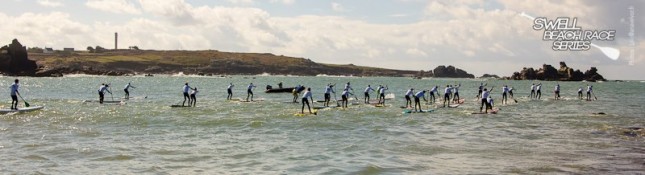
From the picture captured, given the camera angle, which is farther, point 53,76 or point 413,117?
point 53,76

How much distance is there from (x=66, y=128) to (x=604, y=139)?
2780cm

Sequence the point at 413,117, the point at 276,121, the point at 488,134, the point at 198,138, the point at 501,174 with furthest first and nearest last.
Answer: the point at 413,117
the point at 276,121
the point at 488,134
the point at 198,138
the point at 501,174

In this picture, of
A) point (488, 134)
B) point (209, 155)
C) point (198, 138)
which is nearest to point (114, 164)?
point (209, 155)

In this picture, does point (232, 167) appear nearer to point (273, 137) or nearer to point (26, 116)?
point (273, 137)

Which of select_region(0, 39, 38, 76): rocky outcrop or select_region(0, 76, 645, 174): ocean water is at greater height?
select_region(0, 39, 38, 76): rocky outcrop

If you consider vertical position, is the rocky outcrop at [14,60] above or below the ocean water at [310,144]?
above

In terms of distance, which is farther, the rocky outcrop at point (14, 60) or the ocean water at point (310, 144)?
→ the rocky outcrop at point (14, 60)

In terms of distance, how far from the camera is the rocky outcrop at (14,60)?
14012cm

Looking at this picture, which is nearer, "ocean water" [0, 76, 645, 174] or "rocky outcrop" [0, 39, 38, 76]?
"ocean water" [0, 76, 645, 174]

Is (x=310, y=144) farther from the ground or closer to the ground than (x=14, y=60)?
closer to the ground

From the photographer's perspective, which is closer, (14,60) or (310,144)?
(310,144)

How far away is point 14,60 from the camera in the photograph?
142 meters

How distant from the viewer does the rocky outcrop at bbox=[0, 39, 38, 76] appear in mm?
140125

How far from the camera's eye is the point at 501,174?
17703 mm
